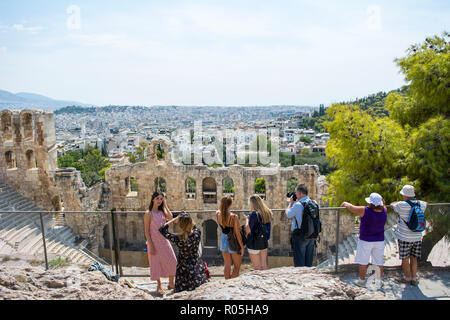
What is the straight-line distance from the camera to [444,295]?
654 cm

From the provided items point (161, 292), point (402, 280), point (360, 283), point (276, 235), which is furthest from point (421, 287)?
point (276, 235)

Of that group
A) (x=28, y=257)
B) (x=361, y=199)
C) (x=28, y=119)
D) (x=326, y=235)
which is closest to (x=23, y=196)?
(x=28, y=119)

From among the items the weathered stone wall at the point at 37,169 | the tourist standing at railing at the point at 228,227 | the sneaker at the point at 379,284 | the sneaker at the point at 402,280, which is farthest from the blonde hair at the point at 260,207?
the weathered stone wall at the point at 37,169

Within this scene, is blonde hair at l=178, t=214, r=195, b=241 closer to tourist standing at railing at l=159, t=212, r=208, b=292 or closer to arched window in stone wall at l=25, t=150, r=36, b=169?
tourist standing at railing at l=159, t=212, r=208, b=292

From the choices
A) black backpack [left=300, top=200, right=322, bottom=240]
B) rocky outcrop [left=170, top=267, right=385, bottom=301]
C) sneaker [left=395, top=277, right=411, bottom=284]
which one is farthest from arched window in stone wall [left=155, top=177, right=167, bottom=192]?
rocky outcrop [left=170, top=267, right=385, bottom=301]

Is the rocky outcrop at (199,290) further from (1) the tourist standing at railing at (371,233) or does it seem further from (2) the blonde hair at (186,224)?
(1) the tourist standing at railing at (371,233)

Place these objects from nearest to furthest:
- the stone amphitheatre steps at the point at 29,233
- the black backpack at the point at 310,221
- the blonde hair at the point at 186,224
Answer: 1. the blonde hair at the point at 186,224
2. the black backpack at the point at 310,221
3. the stone amphitheatre steps at the point at 29,233

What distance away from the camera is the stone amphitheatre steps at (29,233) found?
48.3 feet

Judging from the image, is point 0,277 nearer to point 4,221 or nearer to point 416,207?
point 416,207

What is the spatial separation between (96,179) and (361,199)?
140 ft

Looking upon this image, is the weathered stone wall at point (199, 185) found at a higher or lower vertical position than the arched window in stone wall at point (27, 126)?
lower

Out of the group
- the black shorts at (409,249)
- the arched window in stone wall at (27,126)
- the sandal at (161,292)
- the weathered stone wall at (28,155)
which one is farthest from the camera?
the arched window in stone wall at (27,126)

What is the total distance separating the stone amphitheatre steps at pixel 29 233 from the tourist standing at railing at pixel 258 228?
24.1ft

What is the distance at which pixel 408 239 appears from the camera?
6.98m
